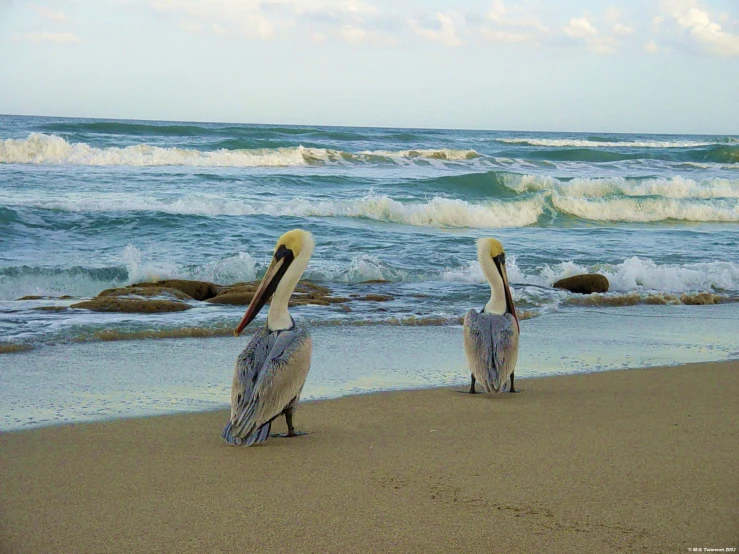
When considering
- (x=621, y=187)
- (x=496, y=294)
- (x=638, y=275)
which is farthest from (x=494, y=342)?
(x=621, y=187)

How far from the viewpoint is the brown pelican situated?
158 inches

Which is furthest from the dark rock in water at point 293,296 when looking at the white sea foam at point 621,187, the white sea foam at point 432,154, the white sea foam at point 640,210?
the white sea foam at point 432,154

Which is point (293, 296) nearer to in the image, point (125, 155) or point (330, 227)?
point (330, 227)

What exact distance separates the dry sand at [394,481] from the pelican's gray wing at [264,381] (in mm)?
122

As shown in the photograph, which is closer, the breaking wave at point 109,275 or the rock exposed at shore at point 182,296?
the rock exposed at shore at point 182,296

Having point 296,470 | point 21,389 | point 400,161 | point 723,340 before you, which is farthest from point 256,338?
point 400,161

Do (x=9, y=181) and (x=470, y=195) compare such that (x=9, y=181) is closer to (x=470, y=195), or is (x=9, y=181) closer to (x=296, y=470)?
(x=470, y=195)

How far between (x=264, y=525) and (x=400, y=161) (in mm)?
29796

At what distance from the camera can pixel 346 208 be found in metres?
18.6

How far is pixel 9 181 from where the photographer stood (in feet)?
66.8

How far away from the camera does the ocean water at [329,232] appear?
908 cm

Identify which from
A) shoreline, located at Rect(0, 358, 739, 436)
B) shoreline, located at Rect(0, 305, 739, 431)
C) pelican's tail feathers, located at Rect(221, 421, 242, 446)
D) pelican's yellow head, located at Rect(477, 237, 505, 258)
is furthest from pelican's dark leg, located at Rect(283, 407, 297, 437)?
pelican's yellow head, located at Rect(477, 237, 505, 258)

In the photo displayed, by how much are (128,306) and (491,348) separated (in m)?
4.23

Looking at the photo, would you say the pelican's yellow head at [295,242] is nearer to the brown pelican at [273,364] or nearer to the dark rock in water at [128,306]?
the brown pelican at [273,364]
